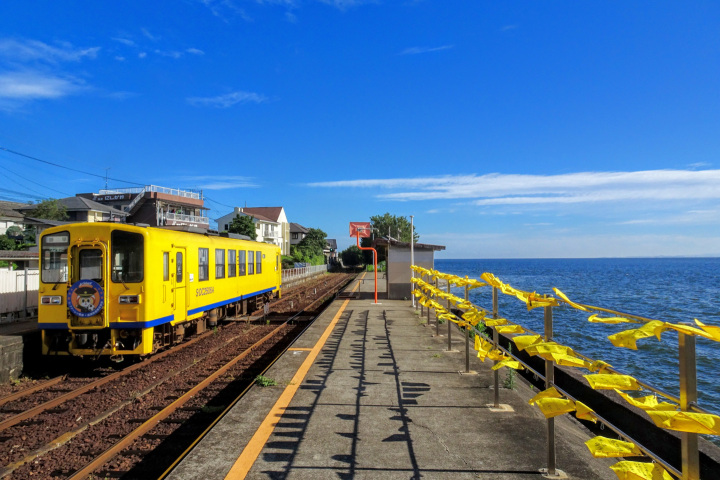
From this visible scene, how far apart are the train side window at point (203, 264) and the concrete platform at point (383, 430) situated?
14.2 feet

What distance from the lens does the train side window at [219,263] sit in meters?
12.7

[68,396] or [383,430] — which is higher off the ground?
→ [383,430]

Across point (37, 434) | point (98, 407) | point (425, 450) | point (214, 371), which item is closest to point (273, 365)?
point (214, 371)

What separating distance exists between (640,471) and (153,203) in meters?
46.3

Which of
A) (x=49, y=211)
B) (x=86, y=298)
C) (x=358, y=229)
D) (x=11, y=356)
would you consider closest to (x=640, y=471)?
(x=86, y=298)

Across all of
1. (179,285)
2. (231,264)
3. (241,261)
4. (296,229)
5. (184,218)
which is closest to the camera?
(179,285)

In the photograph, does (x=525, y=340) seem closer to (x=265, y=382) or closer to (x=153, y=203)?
(x=265, y=382)

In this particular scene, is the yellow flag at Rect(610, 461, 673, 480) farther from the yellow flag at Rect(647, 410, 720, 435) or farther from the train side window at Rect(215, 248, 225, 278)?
the train side window at Rect(215, 248, 225, 278)

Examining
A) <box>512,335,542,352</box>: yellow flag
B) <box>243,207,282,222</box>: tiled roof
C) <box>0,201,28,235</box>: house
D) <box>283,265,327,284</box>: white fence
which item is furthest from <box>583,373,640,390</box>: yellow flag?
<box>243,207,282,222</box>: tiled roof

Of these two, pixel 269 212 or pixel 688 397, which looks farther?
pixel 269 212

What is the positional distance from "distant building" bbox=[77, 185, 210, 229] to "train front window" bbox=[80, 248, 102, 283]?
34.6 meters

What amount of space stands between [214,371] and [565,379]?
6528 mm

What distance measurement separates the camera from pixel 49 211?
3719 cm

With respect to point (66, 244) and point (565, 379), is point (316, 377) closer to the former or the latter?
point (565, 379)
